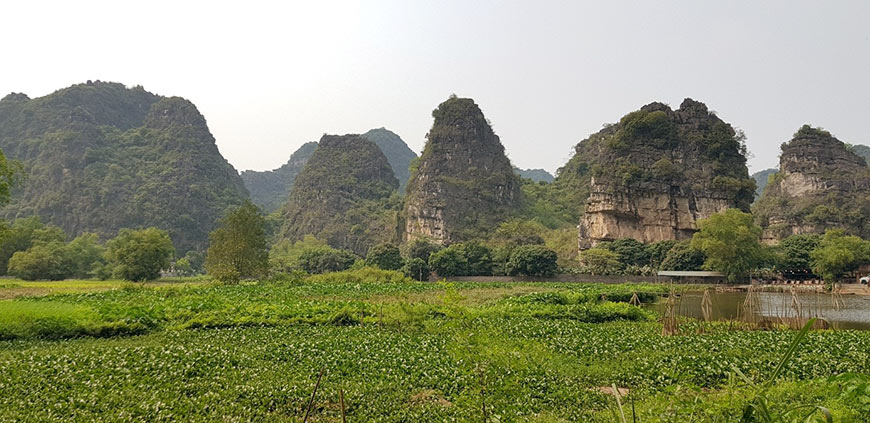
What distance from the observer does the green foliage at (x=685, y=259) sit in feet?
179

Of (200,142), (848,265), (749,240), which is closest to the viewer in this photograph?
(848,265)

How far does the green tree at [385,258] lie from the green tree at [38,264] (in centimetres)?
3512

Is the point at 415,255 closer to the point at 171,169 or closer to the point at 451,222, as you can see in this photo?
the point at 451,222

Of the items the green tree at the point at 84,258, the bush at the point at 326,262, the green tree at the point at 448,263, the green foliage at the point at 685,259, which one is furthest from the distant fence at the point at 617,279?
the green tree at the point at 84,258

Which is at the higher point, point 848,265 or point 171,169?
point 171,169

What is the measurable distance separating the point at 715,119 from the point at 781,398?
8006cm

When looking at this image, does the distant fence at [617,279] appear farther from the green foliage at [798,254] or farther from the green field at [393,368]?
the green field at [393,368]

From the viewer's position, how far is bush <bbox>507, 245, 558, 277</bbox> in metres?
54.6

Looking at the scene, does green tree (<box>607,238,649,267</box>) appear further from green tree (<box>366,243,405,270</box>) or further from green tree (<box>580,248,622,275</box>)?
green tree (<box>366,243,405,270</box>)

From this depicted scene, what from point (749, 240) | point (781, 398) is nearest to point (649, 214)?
point (749, 240)

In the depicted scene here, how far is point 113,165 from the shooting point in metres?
111

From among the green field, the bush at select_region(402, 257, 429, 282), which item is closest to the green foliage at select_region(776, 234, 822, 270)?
the bush at select_region(402, 257, 429, 282)

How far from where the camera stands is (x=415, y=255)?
65438 millimetres

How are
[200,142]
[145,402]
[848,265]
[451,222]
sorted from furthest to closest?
1. [200,142]
2. [451,222]
3. [848,265]
4. [145,402]
